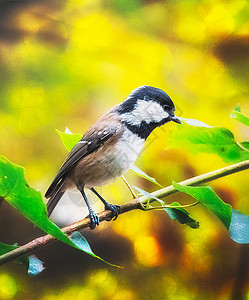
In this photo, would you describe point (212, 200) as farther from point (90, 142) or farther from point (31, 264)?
point (90, 142)

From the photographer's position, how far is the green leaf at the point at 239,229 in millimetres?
429

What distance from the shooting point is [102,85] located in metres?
0.86

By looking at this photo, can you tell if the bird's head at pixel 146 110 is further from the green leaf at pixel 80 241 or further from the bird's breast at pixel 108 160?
the green leaf at pixel 80 241

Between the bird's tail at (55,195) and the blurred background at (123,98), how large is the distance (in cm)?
A: 12

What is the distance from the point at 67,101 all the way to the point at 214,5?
39cm

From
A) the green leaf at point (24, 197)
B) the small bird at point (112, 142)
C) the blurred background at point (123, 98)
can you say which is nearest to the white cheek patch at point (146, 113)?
the small bird at point (112, 142)

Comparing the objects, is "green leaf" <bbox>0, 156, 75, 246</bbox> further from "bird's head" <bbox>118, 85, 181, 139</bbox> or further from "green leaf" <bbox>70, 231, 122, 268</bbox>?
"bird's head" <bbox>118, 85, 181, 139</bbox>

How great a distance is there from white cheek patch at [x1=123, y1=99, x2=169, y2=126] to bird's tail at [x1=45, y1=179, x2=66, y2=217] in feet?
0.51

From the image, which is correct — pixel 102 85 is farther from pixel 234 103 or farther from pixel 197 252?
pixel 197 252

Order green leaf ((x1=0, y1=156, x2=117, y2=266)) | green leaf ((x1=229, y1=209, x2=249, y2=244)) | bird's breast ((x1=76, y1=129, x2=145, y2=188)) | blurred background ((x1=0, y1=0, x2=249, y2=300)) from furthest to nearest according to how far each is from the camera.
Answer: blurred background ((x1=0, y1=0, x2=249, y2=300)), bird's breast ((x1=76, y1=129, x2=145, y2=188)), green leaf ((x1=229, y1=209, x2=249, y2=244)), green leaf ((x1=0, y1=156, x2=117, y2=266))

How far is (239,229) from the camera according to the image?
1.44ft

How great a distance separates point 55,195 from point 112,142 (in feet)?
0.43

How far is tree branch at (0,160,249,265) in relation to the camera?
1.21ft

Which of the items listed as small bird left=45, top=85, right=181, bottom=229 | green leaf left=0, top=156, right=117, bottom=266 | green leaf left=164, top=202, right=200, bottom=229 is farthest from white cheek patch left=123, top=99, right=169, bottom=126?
green leaf left=0, top=156, right=117, bottom=266
